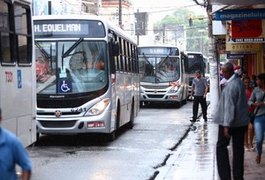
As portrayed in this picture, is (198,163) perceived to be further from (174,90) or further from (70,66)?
(174,90)

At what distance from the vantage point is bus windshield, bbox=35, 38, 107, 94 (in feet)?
47.3

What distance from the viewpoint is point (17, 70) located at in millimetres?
9406

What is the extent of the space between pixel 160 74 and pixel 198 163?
18.8 m

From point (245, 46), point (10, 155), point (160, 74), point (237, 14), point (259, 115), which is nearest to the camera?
point (10, 155)

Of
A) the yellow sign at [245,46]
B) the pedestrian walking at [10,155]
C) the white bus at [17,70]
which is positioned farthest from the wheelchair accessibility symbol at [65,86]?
the pedestrian walking at [10,155]

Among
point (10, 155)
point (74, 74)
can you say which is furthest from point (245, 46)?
point (10, 155)

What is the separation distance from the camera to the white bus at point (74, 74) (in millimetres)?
14383

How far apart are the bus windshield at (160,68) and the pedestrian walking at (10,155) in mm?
25597

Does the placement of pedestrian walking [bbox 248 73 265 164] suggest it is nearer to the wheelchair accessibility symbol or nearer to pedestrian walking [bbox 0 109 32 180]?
the wheelchair accessibility symbol

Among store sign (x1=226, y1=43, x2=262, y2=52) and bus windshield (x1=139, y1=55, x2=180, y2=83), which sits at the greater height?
store sign (x1=226, y1=43, x2=262, y2=52)

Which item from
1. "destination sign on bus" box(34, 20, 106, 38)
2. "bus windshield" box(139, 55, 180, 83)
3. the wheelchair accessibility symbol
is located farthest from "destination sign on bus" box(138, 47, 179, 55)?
the wheelchair accessibility symbol

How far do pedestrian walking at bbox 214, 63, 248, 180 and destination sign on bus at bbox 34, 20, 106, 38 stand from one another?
6111 millimetres

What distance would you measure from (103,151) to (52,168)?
8.70 feet

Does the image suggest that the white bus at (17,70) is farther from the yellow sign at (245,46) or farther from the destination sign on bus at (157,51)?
the destination sign on bus at (157,51)
